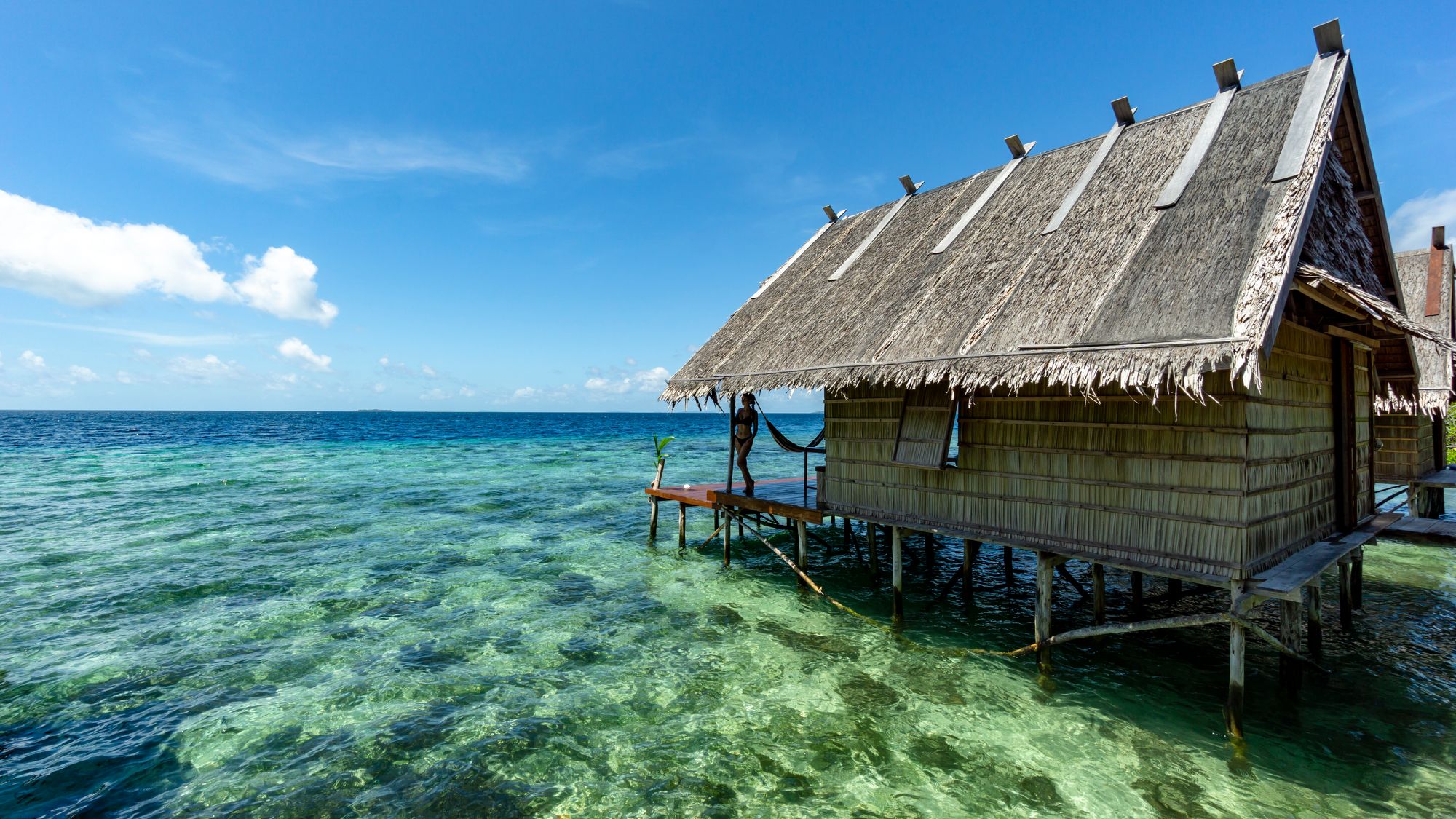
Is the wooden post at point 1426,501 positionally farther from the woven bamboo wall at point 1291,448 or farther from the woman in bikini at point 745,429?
the woman in bikini at point 745,429

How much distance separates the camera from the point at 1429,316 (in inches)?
538

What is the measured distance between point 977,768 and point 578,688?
388cm

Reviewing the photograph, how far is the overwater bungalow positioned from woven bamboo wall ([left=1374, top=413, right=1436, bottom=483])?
5.06 meters

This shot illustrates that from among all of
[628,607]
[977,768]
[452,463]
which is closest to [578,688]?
[628,607]

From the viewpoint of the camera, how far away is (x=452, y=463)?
31266 mm

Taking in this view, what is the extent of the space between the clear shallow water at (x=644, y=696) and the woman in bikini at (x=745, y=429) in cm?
184

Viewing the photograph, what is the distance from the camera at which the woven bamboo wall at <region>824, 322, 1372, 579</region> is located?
5.46m

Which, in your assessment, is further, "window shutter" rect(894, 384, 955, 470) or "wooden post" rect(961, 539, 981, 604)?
"wooden post" rect(961, 539, 981, 604)

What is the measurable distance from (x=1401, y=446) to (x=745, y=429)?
12.6 m

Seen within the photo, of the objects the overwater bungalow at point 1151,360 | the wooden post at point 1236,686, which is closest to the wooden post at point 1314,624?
the overwater bungalow at point 1151,360

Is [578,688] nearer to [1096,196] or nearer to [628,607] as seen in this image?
[628,607]

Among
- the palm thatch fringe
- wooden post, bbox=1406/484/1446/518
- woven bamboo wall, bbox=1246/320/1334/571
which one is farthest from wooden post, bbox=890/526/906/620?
wooden post, bbox=1406/484/1446/518

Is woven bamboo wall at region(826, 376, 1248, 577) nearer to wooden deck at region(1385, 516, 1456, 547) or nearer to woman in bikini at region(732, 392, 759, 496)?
woman in bikini at region(732, 392, 759, 496)

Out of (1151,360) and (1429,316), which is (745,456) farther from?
(1429,316)
